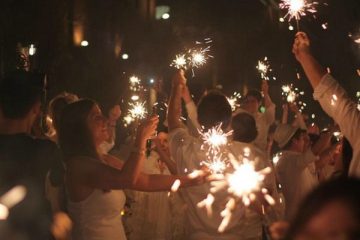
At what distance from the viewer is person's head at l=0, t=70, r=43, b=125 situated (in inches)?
174

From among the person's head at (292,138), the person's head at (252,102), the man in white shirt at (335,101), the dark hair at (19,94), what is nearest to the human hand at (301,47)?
the man in white shirt at (335,101)

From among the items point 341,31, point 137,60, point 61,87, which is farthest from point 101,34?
point 341,31

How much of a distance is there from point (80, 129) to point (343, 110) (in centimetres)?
205

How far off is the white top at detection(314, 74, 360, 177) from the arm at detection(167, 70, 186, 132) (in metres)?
1.65

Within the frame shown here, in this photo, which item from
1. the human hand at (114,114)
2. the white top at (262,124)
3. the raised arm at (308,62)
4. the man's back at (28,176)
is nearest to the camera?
the man's back at (28,176)

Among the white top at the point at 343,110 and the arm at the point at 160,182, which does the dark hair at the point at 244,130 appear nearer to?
the arm at the point at 160,182

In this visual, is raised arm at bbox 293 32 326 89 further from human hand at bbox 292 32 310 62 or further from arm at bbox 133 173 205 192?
arm at bbox 133 173 205 192

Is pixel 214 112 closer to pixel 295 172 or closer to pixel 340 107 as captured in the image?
pixel 340 107


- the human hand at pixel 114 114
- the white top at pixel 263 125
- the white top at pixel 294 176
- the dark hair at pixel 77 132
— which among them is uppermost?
the dark hair at pixel 77 132

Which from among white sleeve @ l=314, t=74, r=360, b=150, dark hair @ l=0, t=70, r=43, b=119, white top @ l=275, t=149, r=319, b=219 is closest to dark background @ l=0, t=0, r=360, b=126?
white top @ l=275, t=149, r=319, b=219

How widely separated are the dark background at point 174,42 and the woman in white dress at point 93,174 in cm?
1207

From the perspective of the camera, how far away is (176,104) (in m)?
5.99

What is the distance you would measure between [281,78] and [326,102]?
1213 inches

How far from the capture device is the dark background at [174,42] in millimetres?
19188
